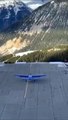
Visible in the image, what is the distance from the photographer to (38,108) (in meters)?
34.8

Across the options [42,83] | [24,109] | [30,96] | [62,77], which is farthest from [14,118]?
[62,77]

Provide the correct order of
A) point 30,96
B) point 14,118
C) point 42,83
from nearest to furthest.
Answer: point 14,118
point 30,96
point 42,83

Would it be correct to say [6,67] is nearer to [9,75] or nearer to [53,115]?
[9,75]

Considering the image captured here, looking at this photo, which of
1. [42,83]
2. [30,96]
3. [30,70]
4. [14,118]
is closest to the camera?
[14,118]

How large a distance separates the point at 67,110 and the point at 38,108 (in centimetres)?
235

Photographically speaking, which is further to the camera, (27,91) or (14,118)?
(27,91)

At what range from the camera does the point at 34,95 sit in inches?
1555

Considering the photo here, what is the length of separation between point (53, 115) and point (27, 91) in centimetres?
892

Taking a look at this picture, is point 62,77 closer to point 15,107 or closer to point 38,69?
point 38,69

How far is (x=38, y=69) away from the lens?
5456 cm

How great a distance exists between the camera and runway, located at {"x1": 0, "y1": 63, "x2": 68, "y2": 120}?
3312 centimetres

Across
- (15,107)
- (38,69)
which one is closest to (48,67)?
(38,69)

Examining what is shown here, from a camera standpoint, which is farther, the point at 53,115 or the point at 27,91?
the point at 27,91

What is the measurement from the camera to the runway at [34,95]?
33.1m
